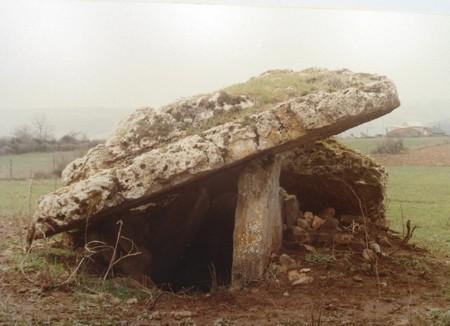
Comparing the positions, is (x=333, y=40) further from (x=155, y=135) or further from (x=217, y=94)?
(x=155, y=135)

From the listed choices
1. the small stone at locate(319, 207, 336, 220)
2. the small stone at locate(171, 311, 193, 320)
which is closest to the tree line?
A: the small stone at locate(171, 311, 193, 320)

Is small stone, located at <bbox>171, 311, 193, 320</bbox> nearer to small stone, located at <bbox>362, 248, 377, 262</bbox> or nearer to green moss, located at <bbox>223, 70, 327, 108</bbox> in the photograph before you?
small stone, located at <bbox>362, 248, 377, 262</bbox>

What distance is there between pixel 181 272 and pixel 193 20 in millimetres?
3609

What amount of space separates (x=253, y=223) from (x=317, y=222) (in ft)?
5.22

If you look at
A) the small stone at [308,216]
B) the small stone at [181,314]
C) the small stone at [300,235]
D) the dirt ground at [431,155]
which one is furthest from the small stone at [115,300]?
the dirt ground at [431,155]

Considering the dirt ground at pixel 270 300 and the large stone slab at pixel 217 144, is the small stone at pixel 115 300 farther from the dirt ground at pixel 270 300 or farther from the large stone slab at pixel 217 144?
the large stone slab at pixel 217 144

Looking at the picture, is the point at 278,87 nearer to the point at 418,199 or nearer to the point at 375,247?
the point at 375,247

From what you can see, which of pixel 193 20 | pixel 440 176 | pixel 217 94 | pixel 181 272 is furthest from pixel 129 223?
pixel 440 176

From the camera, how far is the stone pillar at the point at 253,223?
7598 millimetres

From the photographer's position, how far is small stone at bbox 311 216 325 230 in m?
8.91

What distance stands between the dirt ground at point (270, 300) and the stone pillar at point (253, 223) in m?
0.23

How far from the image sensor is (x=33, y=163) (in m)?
8.18

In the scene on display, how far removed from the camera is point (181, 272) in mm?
9148

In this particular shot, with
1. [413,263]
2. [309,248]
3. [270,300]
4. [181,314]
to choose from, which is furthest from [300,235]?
[181,314]
